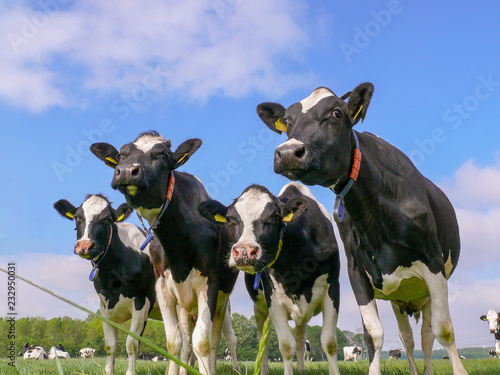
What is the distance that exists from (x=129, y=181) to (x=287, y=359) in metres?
3.16

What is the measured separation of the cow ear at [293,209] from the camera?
6691 mm

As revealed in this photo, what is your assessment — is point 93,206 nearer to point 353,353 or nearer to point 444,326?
point 444,326

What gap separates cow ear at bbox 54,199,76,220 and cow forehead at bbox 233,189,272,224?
401 cm

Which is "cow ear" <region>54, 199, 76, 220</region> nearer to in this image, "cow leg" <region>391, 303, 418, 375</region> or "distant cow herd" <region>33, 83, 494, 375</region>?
"distant cow herd" <region>33, 83, 494, 375</region>

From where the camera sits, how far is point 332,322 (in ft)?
21.9

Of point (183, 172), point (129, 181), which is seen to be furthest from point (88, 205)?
point (129, 181)

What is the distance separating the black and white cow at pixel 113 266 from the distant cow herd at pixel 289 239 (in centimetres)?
2

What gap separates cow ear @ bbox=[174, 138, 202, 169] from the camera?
7.00 m

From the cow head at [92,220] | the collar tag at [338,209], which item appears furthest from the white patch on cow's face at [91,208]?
the collar tag at [338,209]

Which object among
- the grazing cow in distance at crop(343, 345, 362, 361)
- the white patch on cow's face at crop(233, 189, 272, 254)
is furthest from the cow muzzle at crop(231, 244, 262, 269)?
the grazing cow in distance at crop(343, 345, 362, 361)

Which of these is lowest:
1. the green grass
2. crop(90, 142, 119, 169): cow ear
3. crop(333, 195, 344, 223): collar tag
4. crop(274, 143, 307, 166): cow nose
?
the green grass

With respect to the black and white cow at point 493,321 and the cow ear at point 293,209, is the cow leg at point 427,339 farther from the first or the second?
the black and white cow at point 493,321

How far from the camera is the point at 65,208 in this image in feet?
30.6

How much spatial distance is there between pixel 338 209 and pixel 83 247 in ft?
15.8
